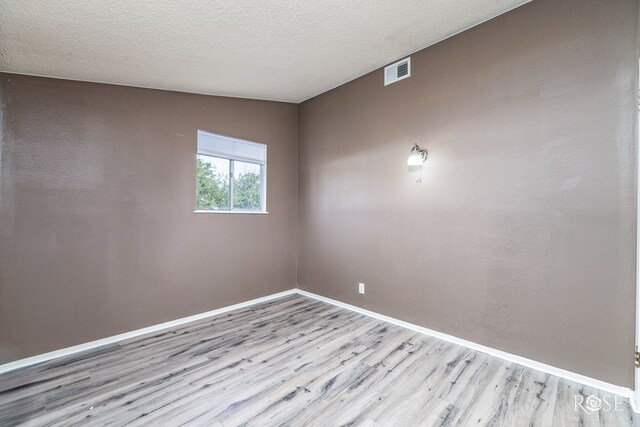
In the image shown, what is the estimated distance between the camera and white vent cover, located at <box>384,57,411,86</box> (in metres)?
2.99

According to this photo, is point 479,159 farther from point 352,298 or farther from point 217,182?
point 217,182

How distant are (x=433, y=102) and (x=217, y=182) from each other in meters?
2.63

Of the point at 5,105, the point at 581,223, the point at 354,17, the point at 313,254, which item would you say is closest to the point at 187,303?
the point at 313,254

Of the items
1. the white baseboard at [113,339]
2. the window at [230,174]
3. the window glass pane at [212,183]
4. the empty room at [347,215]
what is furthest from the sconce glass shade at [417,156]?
the white baseboard at [113,339]

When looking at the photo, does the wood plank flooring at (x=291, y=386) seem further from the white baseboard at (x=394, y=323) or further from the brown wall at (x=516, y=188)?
the brown wall at (x=516, y=188)

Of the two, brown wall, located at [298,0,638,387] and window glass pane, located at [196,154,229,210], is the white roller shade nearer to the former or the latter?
window glass pane, located at [196,154,229,210]

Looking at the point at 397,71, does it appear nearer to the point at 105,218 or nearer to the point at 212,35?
the point at 212,35

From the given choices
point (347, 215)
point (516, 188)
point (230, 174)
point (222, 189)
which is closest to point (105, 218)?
point (222, 189)

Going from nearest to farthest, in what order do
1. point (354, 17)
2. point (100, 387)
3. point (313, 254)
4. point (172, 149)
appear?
point (100, 387) → point (354, 17) → point (172, 149) → point (313, 254)

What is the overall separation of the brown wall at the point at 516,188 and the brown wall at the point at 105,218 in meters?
1.81


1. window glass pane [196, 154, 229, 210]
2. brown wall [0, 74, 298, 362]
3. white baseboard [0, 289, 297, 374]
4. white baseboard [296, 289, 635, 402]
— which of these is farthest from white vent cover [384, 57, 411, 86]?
white baseboard [0, 289, 297, 374]

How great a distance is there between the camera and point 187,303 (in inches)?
125

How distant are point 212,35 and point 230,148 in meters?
1.54

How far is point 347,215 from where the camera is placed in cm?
364
